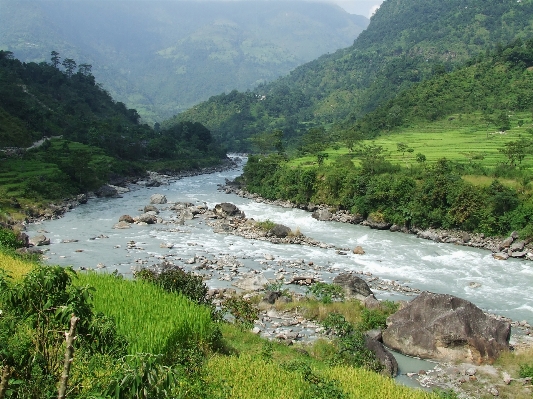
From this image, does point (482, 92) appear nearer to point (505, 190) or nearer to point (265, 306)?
point (505, 190)

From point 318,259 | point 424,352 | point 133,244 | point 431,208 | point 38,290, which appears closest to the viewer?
point 38,290

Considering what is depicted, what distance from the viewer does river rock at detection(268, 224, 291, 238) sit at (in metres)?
28.1

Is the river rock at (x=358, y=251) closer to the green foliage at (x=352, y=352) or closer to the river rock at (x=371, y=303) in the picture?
the river rock at (x=371, y=303)

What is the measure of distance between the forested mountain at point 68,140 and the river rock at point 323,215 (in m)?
19.9

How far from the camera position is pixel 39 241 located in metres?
23.9

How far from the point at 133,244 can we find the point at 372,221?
1620 centimetres

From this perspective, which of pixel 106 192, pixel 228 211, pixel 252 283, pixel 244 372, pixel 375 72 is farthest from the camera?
pixel 375 72

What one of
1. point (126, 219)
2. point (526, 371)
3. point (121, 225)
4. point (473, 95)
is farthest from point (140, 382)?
point (473, 95)

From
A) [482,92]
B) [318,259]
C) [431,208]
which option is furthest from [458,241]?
[482,92]

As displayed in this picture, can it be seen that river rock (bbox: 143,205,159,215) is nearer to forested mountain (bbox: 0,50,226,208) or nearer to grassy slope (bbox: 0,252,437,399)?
forested mountain (bbox: 0,50,226,208)

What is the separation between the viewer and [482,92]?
56.6 m

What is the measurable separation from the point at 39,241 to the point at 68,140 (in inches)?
1195

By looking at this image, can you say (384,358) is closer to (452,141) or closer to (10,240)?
(10,240)

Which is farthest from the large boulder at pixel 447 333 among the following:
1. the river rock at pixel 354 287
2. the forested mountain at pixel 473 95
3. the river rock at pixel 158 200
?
the forested mountain at pixel 473 95
